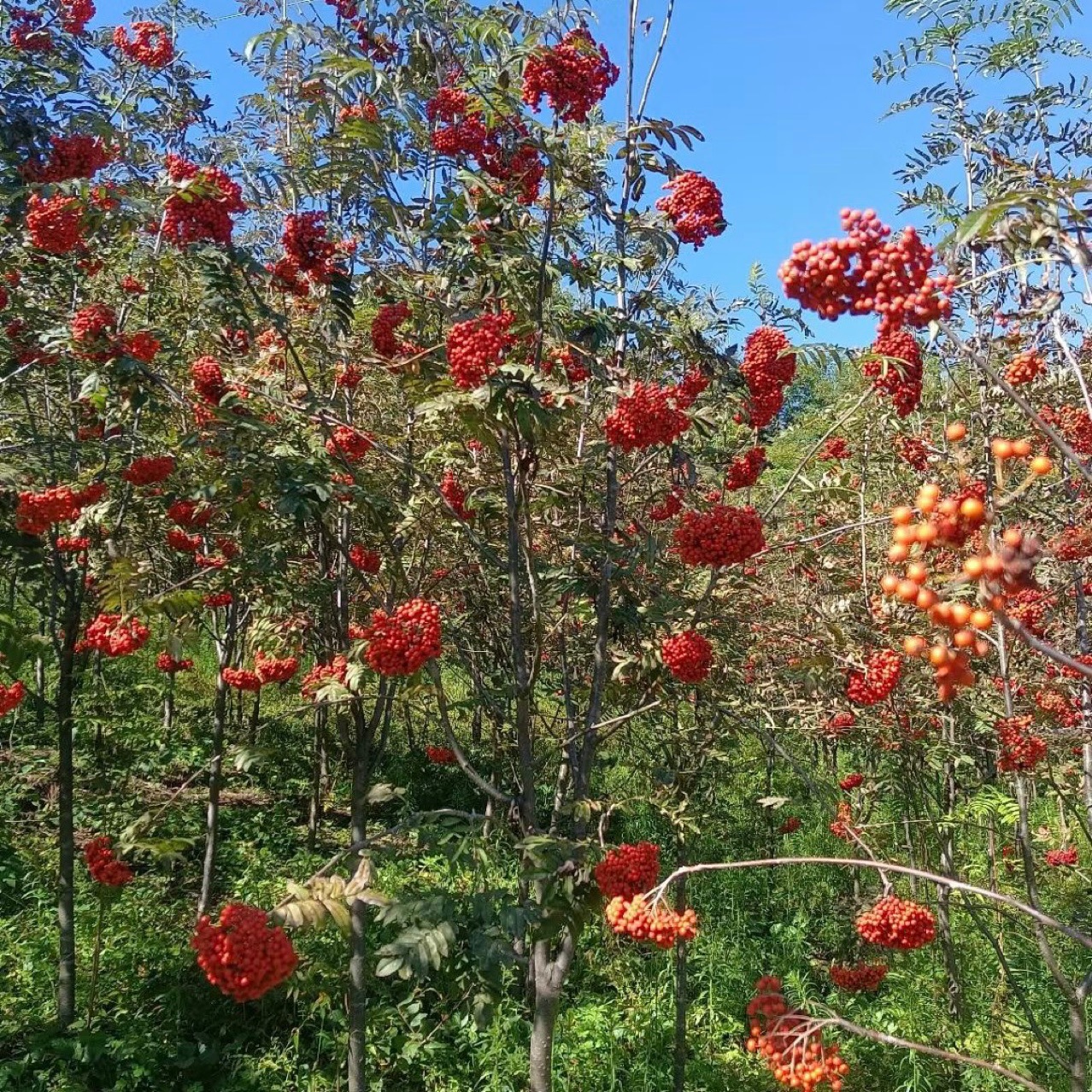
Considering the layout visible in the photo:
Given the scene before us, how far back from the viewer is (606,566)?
342 cm

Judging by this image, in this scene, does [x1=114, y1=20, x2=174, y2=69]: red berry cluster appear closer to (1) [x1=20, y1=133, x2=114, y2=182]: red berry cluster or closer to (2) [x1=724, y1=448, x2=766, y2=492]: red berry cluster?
(1) [x1=20, y1=133, x2=114, y2=182]: red berry cluster

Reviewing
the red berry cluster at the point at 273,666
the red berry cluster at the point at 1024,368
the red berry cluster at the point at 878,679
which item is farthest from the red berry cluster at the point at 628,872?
the red berry cluster at the point at 1024,368

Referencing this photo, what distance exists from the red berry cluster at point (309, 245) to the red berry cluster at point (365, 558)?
4.71 ft

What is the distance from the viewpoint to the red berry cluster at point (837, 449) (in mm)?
4828

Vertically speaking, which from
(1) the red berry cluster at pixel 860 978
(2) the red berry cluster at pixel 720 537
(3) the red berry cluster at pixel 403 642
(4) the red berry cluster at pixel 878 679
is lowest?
(1) the red berry cluster at pixel 860 978

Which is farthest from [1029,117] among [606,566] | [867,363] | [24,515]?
[24,515]

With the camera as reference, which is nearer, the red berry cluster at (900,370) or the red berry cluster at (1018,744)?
the red berry cluster at (900,370)

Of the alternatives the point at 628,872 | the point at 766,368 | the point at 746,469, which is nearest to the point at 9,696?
the point at 628,872

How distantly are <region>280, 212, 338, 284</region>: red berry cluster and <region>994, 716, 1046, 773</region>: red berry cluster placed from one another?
12.5 feet

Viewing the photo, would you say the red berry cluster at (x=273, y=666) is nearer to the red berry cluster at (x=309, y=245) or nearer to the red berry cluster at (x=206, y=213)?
the red berry cluster at (x=309, y=245)

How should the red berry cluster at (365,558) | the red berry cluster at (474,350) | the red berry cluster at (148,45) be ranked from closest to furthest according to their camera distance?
the red berry cluster at (474,350) → the red berry cluster at (365,558) → the red berry cluster at (148,45)

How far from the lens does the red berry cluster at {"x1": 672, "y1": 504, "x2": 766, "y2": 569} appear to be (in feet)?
9.49

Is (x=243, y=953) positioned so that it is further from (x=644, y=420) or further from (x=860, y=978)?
(x=860, y=978)

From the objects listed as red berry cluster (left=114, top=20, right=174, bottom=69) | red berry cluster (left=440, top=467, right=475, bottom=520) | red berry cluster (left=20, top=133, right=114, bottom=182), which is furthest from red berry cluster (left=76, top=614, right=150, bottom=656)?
red berry cluster (left=114, top=20, right=174, bottom=69)
